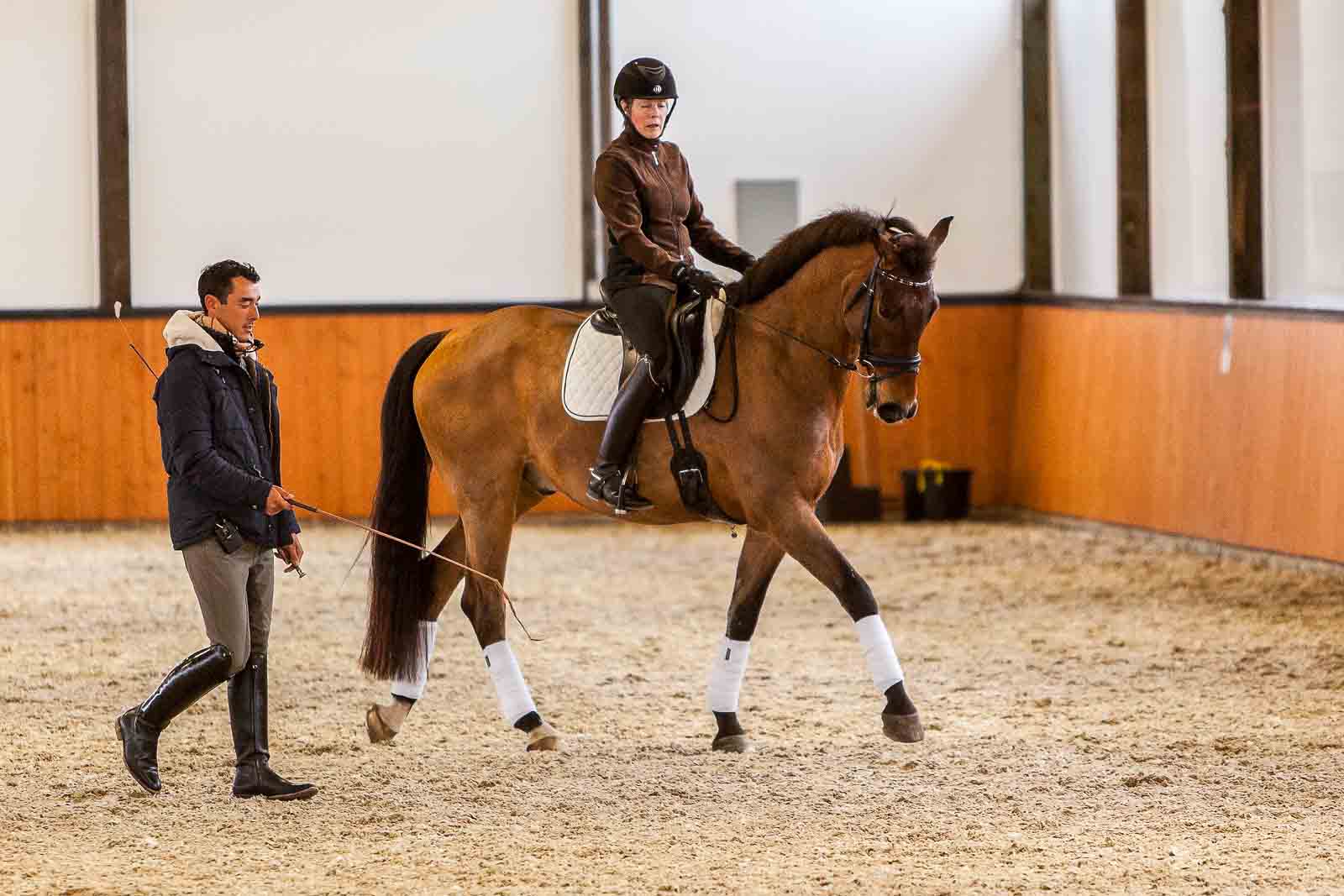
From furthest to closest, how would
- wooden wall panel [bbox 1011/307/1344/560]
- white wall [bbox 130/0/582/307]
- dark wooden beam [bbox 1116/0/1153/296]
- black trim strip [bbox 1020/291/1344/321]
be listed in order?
1. white wall [bbox 130/0/582/307]
2. dark wooden beam [bbox 1116/0/1153/296]
3. black trim strip [bbox 1020/291/1344/321]
4. wooden wall panel [bbox 1011/307/1344/560]

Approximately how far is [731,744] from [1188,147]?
6116 mm

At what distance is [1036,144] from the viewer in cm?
1199

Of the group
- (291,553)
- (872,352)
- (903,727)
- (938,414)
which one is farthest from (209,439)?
(938,414)

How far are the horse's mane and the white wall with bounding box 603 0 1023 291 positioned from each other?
6.29 metres

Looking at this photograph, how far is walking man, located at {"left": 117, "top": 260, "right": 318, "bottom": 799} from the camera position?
183 inches

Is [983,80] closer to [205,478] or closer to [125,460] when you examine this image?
[125,460]

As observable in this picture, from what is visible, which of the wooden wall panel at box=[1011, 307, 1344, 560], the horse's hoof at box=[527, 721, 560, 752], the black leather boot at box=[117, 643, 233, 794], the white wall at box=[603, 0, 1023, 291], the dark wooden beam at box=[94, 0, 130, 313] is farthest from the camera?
the white wall at box=[603, 0, 1023, 291]

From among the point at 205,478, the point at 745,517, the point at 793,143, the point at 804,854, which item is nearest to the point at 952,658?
the point at 745,517

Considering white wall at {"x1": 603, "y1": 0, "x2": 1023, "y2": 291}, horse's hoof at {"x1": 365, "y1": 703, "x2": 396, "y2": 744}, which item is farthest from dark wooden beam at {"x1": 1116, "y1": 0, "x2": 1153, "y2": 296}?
horse's hoof at {"x1": 365, "y1": 703, "x2": 396, "y2": 744}

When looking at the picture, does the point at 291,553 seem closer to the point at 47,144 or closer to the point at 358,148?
the point at 358,148

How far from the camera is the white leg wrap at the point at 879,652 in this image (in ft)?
16.8

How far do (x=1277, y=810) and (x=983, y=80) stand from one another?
26.0 ft

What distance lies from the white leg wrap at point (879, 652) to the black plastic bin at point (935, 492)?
6.63 metres

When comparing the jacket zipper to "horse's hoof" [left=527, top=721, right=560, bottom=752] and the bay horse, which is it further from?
"horse's hoof" [left=527, top=721, right=560, bottom=752]
